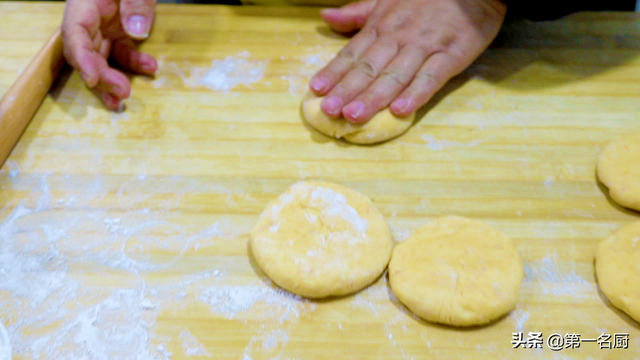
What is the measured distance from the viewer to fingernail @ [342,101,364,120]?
1.28 m

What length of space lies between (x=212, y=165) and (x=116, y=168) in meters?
0.26

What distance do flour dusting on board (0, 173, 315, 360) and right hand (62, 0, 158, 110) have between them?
1.14 feet

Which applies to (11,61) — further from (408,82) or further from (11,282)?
(408,82)

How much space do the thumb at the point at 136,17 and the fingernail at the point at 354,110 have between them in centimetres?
67

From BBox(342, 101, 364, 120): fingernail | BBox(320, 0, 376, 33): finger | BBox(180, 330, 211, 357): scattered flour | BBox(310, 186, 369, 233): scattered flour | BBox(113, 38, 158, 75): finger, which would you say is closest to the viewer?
BBox(180, 330, 211, 357): scattered flour

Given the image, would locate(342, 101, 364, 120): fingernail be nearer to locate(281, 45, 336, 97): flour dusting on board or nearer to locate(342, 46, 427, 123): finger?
locate(342, 46, 427, 123): finger

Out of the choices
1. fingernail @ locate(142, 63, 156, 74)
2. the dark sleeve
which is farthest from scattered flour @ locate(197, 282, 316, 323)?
the dark sleeve

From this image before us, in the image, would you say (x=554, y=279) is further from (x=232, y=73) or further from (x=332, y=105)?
(x=232, y=73)

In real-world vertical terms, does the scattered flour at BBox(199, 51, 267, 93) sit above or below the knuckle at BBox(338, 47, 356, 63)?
below

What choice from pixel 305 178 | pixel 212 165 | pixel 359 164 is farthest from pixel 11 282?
pixel 359 164

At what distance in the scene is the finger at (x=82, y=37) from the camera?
52.5 inches

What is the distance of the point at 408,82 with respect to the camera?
1.38m

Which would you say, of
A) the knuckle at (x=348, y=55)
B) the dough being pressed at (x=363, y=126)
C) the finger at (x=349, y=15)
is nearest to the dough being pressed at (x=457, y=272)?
the dough being pressed at (x=363, y=126)

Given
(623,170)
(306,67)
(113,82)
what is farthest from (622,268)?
(113,82)
